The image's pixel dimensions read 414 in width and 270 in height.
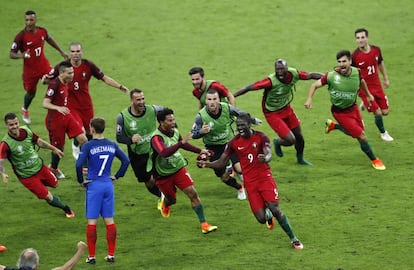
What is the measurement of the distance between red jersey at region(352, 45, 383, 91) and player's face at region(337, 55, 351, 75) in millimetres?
2059

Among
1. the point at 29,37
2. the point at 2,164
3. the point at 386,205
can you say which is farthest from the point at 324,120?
the point at 2,164

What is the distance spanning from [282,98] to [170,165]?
13.3 ft

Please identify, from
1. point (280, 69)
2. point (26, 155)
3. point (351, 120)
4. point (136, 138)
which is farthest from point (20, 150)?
point (351, 120)

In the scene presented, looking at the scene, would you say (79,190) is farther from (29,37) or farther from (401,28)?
(401,28)

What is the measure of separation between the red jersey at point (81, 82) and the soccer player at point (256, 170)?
5460mm

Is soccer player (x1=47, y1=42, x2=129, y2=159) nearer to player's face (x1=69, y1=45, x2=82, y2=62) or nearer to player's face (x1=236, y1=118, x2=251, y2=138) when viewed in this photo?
player's face (x1=69, y1=45, x2=82, y2=62)

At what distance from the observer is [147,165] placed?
62.2ft

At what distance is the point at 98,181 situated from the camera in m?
16.7

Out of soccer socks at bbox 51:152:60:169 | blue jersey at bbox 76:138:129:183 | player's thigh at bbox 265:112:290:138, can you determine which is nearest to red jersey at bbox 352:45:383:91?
player's thigh at bbox 265:112:290:138

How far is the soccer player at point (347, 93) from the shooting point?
2091 cm

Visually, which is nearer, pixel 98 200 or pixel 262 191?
pixel 98 200

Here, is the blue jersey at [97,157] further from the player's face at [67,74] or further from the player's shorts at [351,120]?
the player's shorts at [351,120]

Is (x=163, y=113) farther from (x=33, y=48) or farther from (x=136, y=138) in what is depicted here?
(x=33, y=48)

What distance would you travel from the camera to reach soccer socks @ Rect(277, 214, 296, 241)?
16984 millimetres
